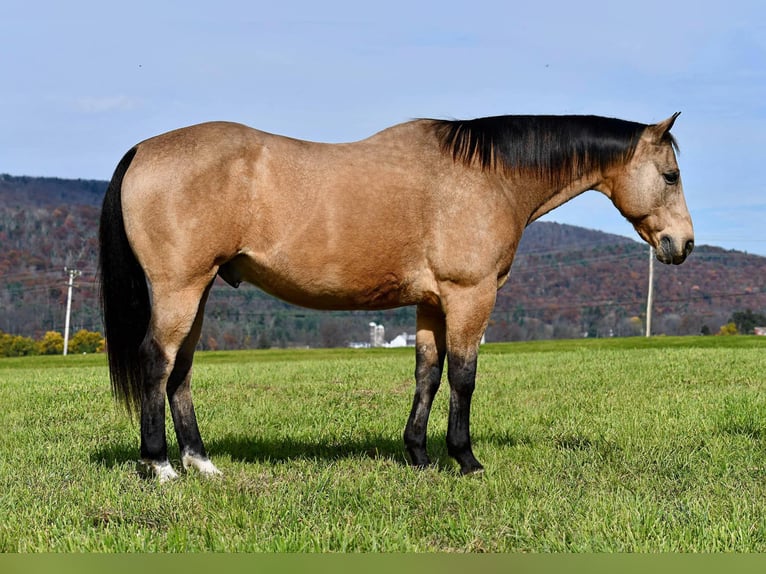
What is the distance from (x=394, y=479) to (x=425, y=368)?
3.93 ft

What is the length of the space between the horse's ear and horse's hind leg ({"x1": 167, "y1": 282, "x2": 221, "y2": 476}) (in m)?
3.78

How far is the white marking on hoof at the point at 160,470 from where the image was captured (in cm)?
576

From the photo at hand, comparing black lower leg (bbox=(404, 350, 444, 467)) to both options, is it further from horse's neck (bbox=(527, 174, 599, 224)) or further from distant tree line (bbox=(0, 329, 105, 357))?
distant tree line (bbox=(0, 329, 105, 357))

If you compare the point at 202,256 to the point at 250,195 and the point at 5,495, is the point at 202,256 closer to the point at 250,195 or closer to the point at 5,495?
the point at 250,195

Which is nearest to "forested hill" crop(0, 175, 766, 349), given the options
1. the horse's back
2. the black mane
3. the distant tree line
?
the distant tree line

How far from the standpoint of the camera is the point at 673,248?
667 cm

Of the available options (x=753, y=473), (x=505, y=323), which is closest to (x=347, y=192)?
(x=753, y=473)

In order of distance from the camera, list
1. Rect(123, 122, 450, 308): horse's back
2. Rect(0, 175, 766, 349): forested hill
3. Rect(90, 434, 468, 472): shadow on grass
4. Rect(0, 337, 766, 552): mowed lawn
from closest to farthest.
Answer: Rect(0, 337, 766, 552): mowed lawn → Rect(123, 122, 450, 308): horse's back → Rect(90, 434, 468, 472): shadow on grass → Rect(0, 175, 766, 349): forested hill

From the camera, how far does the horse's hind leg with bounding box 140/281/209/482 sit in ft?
18.7

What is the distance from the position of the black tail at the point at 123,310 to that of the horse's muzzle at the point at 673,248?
4.18 metres

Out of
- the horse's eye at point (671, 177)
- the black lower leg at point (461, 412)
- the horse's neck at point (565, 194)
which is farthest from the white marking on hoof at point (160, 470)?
the horse's eye at point (671, 177)

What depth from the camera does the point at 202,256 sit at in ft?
18.7

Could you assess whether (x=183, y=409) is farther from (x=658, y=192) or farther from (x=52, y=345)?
(x=52, y=345)

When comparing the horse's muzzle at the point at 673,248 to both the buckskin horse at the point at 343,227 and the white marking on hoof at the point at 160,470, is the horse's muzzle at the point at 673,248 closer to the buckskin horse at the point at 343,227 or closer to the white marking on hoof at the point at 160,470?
the buckskin horse at the point at 343,227
